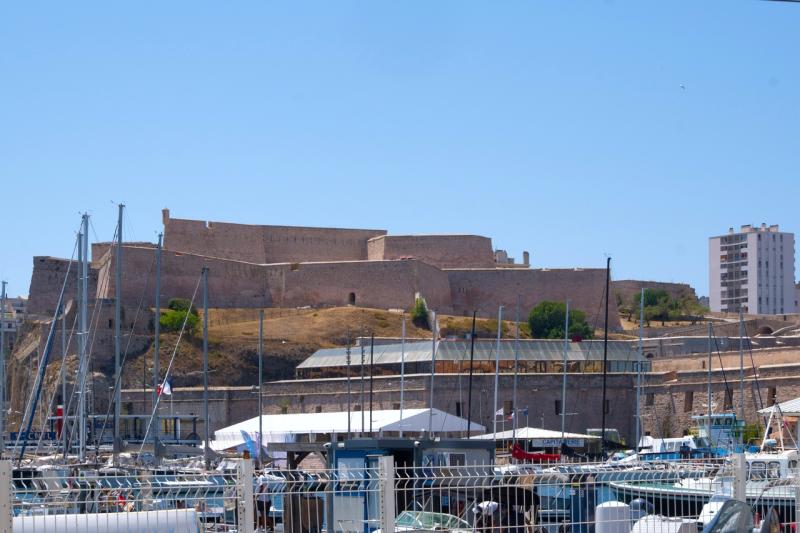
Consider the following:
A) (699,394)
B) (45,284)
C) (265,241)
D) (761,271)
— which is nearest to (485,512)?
(699,394)

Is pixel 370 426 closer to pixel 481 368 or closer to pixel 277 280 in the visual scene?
pixel 481 368

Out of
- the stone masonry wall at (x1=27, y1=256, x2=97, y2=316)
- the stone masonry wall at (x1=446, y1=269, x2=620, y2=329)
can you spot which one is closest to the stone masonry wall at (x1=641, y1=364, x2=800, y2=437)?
the stone masonry wall at (x1=446, y1=269, x2=620, y2=329)

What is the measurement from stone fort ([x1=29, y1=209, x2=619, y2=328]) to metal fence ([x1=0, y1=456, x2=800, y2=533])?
54.7 m

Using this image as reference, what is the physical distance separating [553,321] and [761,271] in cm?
5737

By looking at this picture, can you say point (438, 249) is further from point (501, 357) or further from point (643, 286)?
point (501, 357)

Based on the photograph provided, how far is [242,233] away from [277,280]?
5574mm

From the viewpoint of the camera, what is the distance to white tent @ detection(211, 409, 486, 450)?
30422 millimetres

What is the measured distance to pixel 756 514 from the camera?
36.7ft

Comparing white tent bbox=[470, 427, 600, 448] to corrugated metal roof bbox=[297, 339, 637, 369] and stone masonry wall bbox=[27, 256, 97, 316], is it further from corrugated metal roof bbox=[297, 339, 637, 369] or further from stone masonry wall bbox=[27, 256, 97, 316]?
stone masonry wall bbox=[27, 256, 97, 316]

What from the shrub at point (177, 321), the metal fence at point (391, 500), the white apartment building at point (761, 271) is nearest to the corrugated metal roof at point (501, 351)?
the shrub at point (177, 321)

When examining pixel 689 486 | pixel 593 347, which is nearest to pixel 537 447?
pixel 593 347

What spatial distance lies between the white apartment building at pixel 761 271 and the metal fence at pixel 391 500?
111 metres

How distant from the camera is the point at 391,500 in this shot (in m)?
8.89

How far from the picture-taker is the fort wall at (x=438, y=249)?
75812mm
